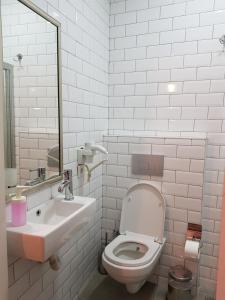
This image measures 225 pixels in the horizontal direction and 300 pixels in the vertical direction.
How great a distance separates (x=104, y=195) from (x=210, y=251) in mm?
1024

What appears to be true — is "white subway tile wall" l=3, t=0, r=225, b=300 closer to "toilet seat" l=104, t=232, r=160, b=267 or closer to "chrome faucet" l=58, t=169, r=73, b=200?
"chrome faucet" l=58, t=169, r=73, b=200

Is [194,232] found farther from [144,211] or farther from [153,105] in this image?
[153,105]

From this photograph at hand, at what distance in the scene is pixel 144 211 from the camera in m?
2.02

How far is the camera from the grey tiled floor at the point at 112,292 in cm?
192

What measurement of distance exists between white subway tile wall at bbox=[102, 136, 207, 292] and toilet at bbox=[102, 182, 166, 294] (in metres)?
0.08

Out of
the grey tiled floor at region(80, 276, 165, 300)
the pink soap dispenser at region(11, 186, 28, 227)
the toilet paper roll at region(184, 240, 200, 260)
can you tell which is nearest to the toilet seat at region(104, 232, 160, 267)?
the toilet paper roll at region(184, 240, 200, 260)

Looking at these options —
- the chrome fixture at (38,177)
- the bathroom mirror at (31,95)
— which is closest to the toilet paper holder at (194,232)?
the bathroom mirror at (31,95)

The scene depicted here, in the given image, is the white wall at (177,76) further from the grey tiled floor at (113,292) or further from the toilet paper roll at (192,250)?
the grey tiled floor at (113,292)

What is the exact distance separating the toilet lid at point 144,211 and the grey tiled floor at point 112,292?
19.0 inches

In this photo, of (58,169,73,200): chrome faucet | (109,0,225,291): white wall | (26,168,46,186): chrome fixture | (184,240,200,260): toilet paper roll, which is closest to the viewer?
(26,168,46,186): chrome fixture

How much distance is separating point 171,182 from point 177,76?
0.89m

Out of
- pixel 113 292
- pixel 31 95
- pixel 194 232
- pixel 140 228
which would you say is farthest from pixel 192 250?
pixel 31 95

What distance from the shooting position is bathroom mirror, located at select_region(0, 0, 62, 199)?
45.9 inches

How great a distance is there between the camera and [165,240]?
1.98 m
